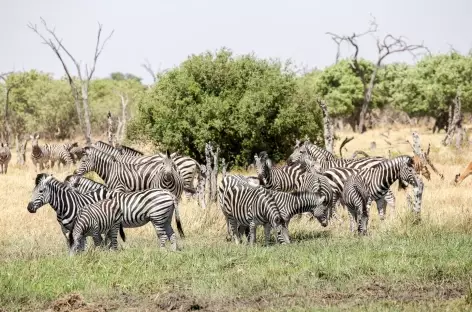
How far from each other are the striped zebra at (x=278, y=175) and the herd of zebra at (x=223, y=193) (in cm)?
2

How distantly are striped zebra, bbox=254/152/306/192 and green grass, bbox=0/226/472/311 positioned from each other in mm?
3984

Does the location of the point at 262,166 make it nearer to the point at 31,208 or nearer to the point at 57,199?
the point at 57,199

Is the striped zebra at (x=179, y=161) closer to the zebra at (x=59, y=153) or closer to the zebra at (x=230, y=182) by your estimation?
the zebra at (x=230, y=182)

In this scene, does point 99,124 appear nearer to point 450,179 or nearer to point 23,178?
point 23,178

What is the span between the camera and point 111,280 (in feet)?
34.7

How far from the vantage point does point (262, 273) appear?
1057 centimetres

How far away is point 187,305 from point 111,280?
1.69m

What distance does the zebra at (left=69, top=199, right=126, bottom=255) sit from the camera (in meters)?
12.5

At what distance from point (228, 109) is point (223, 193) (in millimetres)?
14525

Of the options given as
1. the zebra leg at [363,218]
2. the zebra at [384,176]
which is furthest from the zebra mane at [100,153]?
the zebra leg at [363,218]

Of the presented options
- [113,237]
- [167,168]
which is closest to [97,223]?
[113,237]

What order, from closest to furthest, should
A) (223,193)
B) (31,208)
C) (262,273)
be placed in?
1. (262,273)
2. (31,208)
3. (223,193)

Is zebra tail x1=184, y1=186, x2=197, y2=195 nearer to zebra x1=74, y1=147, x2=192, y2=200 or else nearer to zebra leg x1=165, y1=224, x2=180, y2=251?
zebra x1=74, y1=147, x2=192, y2=200

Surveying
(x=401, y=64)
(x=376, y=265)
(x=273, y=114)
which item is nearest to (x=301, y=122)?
(x=273, y=114)
